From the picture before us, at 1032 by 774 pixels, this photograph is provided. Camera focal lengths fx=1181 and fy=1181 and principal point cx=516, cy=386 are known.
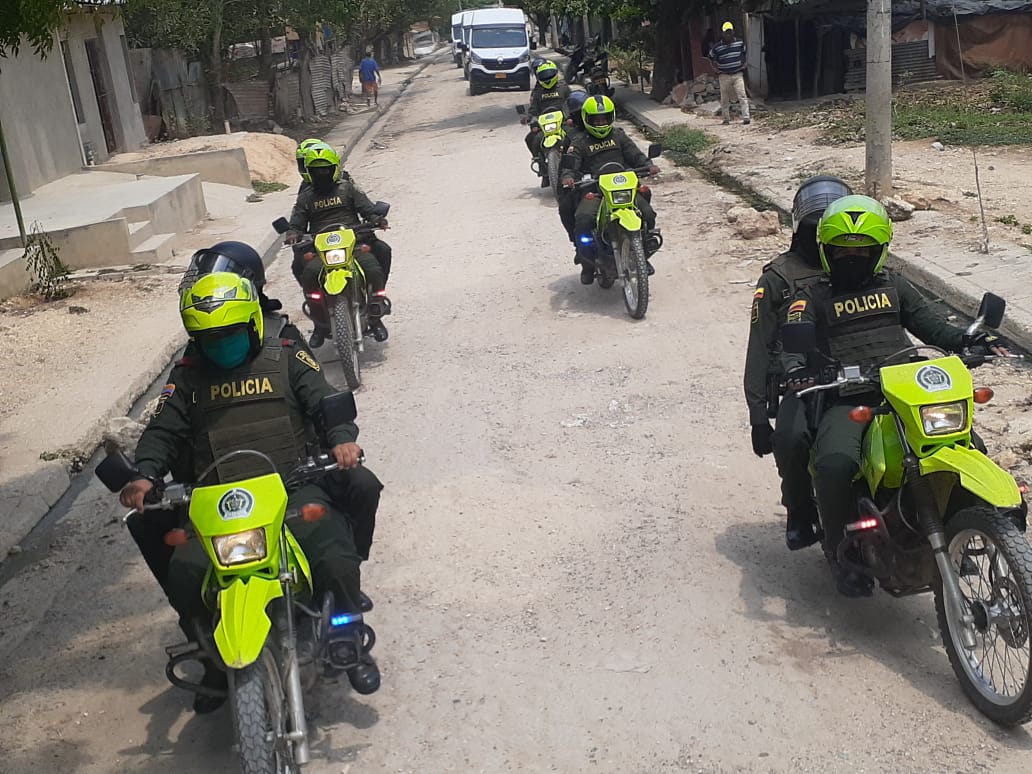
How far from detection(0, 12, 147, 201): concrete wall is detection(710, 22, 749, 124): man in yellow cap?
1060 cm

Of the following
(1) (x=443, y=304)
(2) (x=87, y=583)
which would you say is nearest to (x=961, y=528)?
(2) (x=87, y=583)

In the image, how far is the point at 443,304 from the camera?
10.8 metres

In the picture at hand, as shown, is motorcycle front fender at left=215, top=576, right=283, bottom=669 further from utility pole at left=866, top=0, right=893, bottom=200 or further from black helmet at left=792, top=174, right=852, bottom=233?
utility pole at left=866, top=0, right=893, bottom=200

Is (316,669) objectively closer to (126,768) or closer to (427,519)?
(126,768)

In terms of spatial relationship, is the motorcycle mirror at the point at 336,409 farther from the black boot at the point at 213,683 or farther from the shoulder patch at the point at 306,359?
the black boot at the point at 213,683

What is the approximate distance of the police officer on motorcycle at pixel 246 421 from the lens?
4180 mm

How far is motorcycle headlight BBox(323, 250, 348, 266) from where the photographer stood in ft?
28.2

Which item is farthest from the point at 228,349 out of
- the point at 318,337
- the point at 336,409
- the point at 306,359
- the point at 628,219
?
the point at 628,219

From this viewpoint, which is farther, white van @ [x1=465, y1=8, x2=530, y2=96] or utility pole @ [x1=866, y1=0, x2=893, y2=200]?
white van @ [x1=465, y1=8, x2=530, y2=96]

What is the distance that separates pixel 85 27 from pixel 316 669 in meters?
20.3

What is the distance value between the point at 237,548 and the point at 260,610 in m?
0.22

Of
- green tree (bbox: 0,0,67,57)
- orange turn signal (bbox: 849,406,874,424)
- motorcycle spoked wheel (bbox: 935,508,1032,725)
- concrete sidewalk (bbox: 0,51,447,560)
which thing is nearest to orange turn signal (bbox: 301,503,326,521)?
orange turn signal (bbox: 849,406,874,424)

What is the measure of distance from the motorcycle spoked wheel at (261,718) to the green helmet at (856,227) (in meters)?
2.63

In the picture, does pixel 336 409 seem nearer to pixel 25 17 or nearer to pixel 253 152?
pixel 25 17
